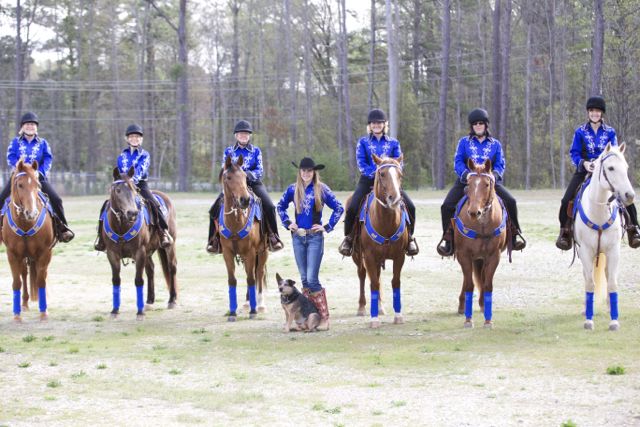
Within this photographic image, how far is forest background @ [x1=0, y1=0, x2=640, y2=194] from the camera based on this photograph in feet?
165

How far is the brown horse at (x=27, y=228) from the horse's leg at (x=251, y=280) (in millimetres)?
2901

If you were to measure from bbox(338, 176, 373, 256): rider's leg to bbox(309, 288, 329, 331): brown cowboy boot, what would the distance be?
0.69 metres

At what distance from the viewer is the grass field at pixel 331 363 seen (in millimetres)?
7824

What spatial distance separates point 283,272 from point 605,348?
955cm

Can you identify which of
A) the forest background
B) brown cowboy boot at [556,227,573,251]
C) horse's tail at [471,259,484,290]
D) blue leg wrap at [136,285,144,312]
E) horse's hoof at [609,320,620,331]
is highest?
the forest background

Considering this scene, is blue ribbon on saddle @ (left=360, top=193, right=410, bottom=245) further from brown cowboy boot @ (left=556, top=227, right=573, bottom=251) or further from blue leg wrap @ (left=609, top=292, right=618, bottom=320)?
blue leg wrap @ (left=609, top=292, right=618, bottom=320)

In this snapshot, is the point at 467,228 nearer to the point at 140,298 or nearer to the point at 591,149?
the point at 591,149

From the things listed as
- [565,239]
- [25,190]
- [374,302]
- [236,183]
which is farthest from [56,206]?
[565,239]

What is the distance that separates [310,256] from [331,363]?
8.75ft

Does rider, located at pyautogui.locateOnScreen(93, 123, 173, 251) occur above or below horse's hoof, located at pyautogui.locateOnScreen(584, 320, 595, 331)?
above

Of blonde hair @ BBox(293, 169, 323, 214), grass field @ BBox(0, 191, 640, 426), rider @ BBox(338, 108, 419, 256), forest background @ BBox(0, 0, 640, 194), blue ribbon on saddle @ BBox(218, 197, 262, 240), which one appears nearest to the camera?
grass field @ BBox(0, 191, 640, 426)

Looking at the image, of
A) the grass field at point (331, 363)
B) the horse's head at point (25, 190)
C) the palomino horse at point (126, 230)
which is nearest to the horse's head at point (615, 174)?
the grass field at point (331, 363)

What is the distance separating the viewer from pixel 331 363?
9.95 meters

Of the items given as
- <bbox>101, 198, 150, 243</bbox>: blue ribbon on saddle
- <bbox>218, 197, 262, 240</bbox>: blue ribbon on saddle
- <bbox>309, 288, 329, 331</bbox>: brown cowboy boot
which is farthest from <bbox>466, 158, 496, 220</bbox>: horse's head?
<bbox>101, 198, 150, 243</bbox>: blue ribbon on saddle
